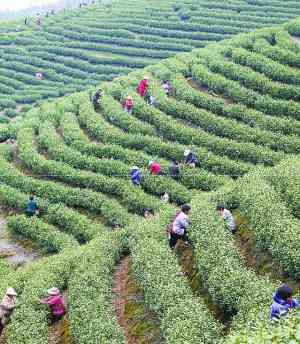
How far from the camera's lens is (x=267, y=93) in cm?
3381

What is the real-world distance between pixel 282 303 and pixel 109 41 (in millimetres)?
52553

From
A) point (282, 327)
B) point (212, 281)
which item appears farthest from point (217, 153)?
point (282, 327)

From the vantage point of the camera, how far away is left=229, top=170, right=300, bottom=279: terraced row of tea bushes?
1658 centimetres

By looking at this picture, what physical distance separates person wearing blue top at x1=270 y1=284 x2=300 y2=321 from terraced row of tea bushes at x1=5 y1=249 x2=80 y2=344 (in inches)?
305

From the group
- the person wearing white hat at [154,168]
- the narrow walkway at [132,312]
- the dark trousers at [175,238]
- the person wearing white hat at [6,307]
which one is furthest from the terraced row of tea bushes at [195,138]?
the person wearing white hat at [6,307]

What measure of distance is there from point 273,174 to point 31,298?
30.4 ft

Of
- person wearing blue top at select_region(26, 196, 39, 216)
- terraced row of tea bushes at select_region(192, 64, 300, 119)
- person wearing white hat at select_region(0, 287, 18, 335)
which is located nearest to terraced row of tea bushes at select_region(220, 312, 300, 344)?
person wearing white hat at select_region(0, 287, 18, 335)

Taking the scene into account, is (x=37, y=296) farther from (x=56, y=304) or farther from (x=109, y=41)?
(x=109, y=41)

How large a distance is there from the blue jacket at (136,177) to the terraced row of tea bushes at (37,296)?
532cm

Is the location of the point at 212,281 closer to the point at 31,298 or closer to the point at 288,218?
the point at 288,218

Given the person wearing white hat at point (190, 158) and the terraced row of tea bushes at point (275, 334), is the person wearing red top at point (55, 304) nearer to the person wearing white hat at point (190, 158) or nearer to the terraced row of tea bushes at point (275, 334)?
the terraced row of tea bushes at point (275, 334)

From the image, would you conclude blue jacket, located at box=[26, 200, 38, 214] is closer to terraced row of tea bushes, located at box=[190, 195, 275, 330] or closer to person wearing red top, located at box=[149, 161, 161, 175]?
person wearing red top, located at box=[149, 161, 161, 175]

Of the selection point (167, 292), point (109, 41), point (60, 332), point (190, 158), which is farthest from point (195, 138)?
point (109, 41)

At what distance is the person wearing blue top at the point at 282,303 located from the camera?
1313 centimetres
